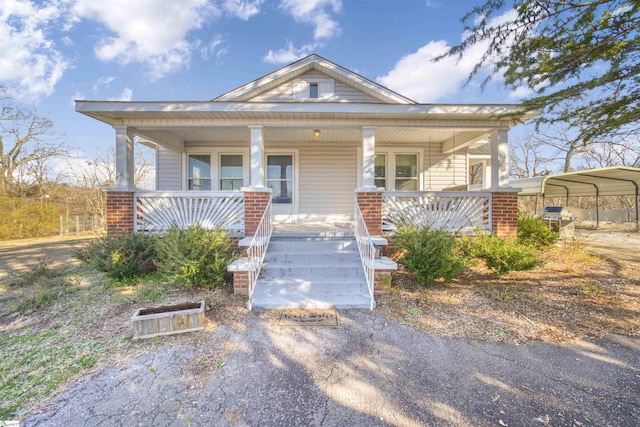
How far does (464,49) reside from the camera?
14.1 feet

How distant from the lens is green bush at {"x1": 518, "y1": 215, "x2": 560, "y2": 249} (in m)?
6.02

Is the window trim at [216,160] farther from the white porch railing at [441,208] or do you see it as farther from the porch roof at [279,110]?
the white porch railing at [441,208]

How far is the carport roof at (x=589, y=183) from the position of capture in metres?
9.62

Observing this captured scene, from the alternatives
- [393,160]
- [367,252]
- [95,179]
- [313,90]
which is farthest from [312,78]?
[95,179]

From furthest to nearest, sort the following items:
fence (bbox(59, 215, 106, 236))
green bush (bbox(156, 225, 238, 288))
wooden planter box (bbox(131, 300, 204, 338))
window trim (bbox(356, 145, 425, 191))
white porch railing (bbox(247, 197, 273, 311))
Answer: fence (bbox(59, 215, 106, 236)) → window trim (bbox(356, 145, 425, 191)) → green bush (bbox(156, 225, 238, 288)) → white porch railing (bbox(247, 197, 273, 311)) → wooden planter box (bbox(131, 300, 204, 338))

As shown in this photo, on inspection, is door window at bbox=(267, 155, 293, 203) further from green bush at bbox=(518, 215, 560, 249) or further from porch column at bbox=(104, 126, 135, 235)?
green bush at bbox=(518, 215, 560, 249)

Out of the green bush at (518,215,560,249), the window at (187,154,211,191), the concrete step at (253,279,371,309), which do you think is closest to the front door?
the window at (187,154,211,191)

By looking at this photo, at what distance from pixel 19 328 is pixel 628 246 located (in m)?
13.7

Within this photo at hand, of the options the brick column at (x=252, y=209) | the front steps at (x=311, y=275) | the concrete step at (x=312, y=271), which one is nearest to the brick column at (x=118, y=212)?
the brick column at (x=252, y=209)

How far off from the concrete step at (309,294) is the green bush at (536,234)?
171 inches

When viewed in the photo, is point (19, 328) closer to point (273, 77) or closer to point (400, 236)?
point (400, 236)

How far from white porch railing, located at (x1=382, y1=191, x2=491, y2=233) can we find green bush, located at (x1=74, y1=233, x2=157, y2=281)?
4618mm

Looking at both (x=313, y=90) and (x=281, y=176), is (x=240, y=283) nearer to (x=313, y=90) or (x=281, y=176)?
(x=281, y=176)

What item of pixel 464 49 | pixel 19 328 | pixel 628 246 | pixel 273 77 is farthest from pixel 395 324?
pixel 628 246
